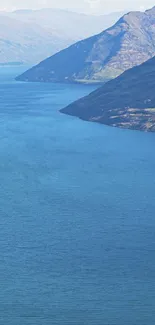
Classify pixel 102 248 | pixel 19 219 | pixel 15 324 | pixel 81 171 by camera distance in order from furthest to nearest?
pixel 81 171
pixel 19 219
pixel 102 248
pixel 15 324

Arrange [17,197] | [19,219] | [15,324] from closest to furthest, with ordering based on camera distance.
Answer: [15,324], [19,219], [17,197]

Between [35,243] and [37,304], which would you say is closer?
[37,304]

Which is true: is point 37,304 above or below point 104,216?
above

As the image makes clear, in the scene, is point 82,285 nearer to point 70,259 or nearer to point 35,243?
point 70,259

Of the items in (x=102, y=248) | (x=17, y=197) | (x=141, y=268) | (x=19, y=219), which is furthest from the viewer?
(x=17, y=197)

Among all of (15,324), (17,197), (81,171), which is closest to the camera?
(15,324)

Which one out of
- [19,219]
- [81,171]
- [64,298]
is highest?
[64,298]

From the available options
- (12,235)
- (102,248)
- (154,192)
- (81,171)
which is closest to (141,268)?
(102,248)

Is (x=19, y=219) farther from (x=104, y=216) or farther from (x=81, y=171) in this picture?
(x=81, y=171)

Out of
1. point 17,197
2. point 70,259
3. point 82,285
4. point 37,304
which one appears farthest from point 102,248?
point 17,197
